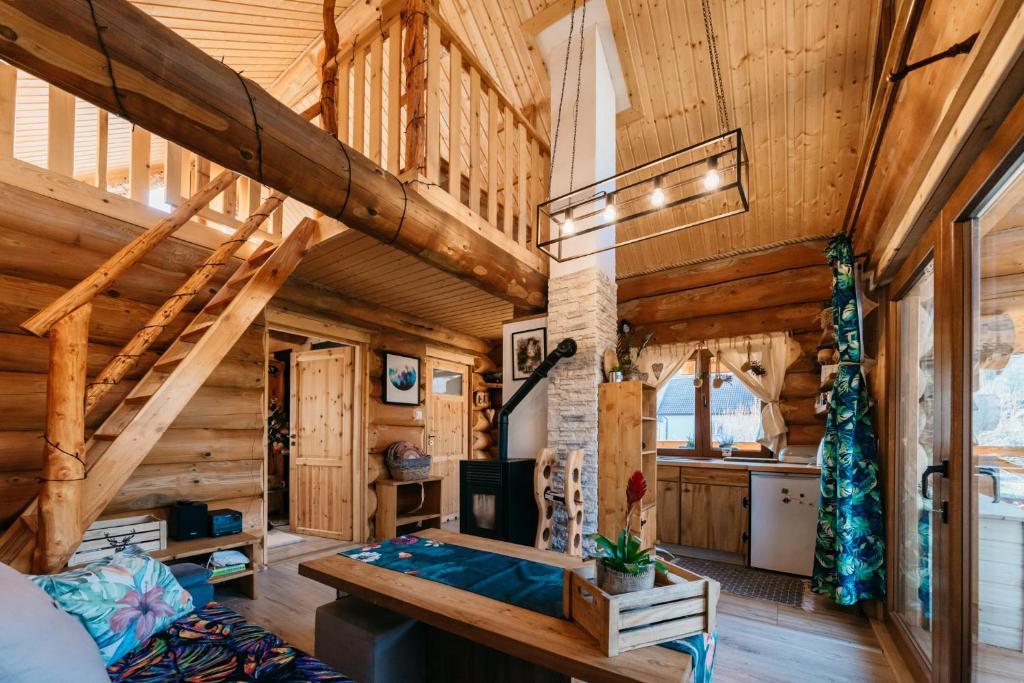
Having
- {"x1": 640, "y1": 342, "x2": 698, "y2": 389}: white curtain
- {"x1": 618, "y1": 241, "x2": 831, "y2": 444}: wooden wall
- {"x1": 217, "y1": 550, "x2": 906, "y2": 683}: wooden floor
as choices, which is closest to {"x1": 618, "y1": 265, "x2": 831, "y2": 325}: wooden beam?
{"x1": 618, "y1": 241, "x2": 831, "y2": 444}: wooden wall

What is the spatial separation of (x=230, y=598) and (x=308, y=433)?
Answer: 7.09ft

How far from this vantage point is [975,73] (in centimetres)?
140

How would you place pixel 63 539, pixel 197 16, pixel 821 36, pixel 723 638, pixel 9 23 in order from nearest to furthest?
pixel 9 23 → pixel 63 539 → pixel 723 638 → pixel 821 36 → pixel 197 16

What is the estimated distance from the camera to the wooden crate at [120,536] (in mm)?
2695

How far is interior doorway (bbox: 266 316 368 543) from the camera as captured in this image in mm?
4762

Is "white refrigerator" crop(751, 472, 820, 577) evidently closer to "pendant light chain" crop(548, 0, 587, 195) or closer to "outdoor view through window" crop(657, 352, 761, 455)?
"outdoor view through window" crop(657, 352, 761, 455)

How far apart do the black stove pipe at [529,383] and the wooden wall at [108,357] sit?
1964 millimetres

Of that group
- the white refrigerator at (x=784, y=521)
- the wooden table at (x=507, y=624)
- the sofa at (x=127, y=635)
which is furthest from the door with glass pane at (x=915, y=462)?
the sofa at (x=127, y=635)

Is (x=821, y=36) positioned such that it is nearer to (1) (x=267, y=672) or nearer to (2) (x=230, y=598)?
(1) (x=267, y=672)

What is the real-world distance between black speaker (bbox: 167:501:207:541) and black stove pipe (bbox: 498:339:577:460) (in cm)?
Result: 211

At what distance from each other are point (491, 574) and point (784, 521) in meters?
3.00

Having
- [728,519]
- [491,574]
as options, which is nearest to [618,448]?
[728,519]

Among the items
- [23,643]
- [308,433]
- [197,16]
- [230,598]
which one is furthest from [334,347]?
[23,643]

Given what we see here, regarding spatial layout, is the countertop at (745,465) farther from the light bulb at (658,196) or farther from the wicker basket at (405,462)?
the light bulb at (658,196)
